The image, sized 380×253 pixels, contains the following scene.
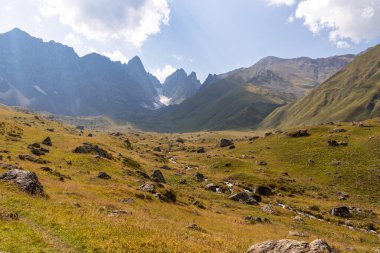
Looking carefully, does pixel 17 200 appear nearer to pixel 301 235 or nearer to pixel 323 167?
pixel 301 235

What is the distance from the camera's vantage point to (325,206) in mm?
79625

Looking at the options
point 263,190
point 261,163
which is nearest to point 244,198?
point 263,190

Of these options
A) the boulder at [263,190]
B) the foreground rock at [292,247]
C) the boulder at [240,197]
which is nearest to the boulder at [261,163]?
the boulder at [263,190]

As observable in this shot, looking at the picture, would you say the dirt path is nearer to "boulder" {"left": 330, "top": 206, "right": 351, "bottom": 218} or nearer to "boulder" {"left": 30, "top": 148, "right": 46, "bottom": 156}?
"boulder" {"left": 30, "top": 148, "right": 46, "bottom": 156}

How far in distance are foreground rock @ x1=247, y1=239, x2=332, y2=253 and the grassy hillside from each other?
3.15 m

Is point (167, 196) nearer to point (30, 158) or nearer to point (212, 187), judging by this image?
point (30, 158)

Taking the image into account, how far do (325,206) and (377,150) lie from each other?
170ft

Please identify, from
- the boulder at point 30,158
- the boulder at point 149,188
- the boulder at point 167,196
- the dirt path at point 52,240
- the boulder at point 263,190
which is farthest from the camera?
the boulder at point 263,190

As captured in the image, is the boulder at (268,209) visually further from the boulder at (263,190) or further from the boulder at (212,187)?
the boulder at (212,187)

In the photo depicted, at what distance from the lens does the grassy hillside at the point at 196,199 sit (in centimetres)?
2388

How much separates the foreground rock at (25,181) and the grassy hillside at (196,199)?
951 mm

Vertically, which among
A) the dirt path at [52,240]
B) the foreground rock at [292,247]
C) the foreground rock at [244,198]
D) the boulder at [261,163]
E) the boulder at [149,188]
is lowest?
the foreground rock at [244,198]

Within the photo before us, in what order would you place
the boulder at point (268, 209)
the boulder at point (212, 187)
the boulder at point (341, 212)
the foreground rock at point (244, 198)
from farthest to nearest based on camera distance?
the boulder at point (212, 187) < the foreground rock at point (244, 198) < the boulder at point (341, 212) < the boulder at point (268, 209)

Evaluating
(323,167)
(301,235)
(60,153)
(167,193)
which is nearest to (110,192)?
(167,193)
